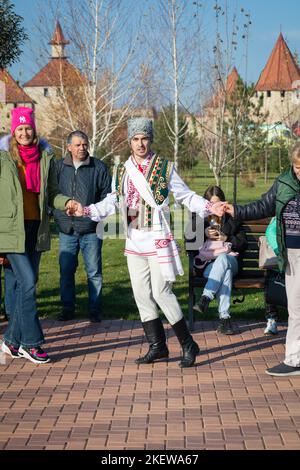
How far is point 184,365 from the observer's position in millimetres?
6867

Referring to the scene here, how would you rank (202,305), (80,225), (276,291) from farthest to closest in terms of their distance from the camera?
1. (80,225)
2. (202,305)
3. (276,291)

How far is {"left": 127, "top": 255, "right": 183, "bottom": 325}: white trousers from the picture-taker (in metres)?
6.77

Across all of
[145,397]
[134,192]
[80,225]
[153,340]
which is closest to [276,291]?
[153,340]

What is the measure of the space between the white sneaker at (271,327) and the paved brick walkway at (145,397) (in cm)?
12

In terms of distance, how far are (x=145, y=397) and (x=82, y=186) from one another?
3.23 meters

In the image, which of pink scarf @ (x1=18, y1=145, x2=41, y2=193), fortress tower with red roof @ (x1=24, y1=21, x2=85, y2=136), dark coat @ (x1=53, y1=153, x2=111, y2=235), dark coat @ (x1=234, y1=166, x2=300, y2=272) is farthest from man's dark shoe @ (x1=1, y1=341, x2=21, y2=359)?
fortress tower with red roof @ (x1=24, y1=21, x2=85, y2=136)

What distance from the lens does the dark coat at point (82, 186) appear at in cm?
869

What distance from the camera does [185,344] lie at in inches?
270

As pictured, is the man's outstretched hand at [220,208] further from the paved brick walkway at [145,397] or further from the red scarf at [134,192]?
the paved brick walkway at [145,397]

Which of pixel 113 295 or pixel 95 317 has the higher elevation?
pixel 95 317

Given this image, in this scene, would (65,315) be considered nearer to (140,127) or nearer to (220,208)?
(220,208)

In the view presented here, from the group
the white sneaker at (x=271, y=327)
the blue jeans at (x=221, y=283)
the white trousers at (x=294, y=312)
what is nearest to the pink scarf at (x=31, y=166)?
the blue jeans at (x=221, y=283)

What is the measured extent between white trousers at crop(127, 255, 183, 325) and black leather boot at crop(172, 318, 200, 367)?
2.1 inches

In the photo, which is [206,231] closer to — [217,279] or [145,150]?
[217,279]
